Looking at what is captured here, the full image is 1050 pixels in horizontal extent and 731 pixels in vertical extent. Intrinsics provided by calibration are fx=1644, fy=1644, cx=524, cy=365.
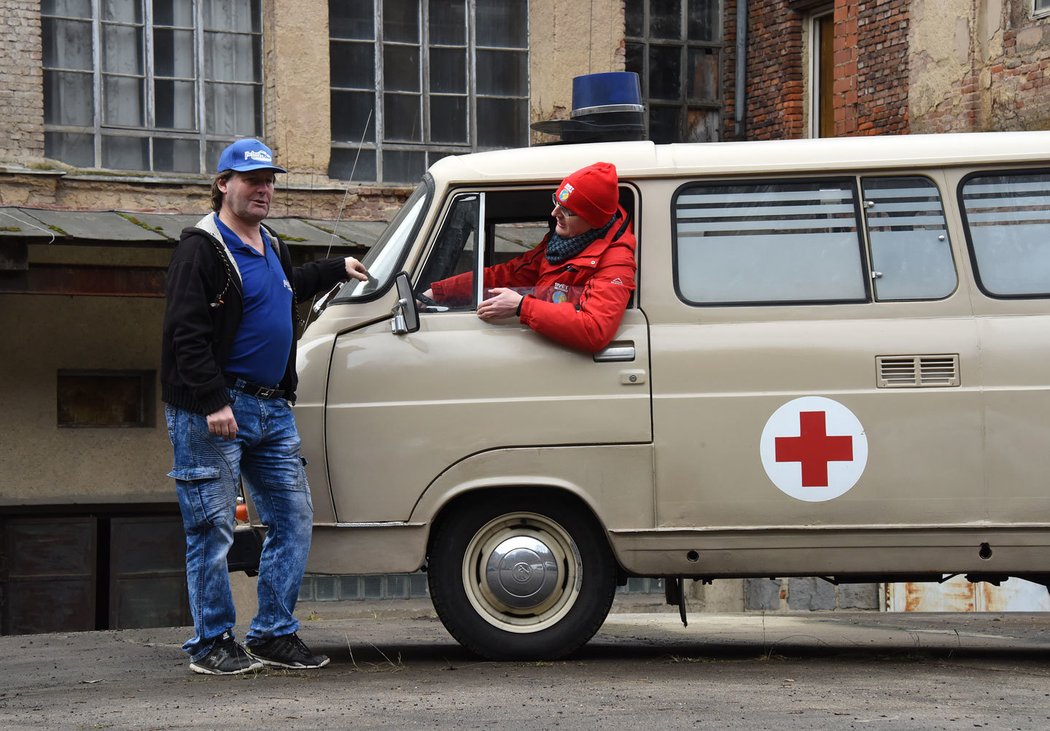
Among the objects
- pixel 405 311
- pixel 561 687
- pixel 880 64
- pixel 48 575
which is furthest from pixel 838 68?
pixel 561 687

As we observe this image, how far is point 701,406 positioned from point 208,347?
2090 millimetres

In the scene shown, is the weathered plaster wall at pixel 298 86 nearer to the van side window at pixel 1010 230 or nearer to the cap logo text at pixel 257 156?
the cap logo text at pixel 257 156

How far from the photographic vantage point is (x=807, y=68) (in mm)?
18234

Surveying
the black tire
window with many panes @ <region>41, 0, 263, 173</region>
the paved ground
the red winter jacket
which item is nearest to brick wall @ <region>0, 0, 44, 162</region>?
Answer: window with many panes @ <region>41, 0, 263, 173</region>

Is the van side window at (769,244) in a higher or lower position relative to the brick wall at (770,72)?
lower

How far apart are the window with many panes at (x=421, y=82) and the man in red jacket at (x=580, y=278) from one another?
861 cm

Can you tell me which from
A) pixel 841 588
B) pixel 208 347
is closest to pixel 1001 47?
pixel 841 588

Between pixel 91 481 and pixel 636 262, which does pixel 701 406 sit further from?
pixel 91 481

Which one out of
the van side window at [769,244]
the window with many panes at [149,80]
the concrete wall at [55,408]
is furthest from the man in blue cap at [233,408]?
the window with many panes at [149,80]

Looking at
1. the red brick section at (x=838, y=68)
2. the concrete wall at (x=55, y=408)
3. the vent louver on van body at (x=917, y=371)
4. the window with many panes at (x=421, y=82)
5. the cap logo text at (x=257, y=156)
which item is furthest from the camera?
the red brick section at (x=838, y=68)

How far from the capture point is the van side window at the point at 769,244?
7.12 meters

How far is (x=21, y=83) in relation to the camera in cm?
1430

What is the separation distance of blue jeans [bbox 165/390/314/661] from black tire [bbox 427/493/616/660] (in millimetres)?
641

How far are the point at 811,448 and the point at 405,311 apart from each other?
6.04 feet
